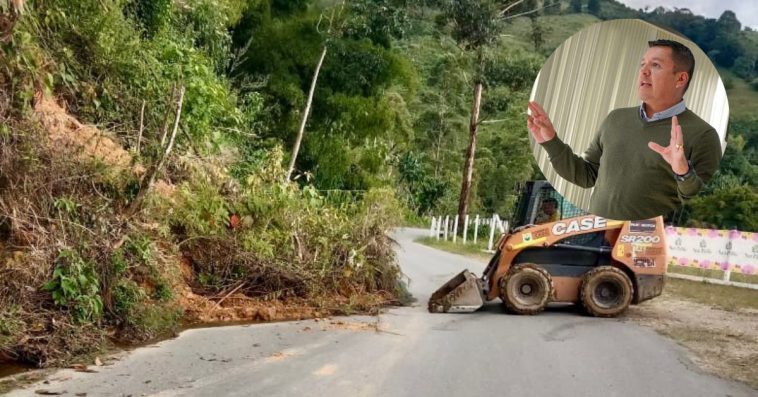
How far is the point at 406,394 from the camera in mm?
7020

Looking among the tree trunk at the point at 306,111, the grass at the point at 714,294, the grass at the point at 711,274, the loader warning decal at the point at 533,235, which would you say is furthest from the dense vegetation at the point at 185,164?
the grass at the point at 711,274

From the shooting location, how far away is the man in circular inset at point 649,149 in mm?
2510

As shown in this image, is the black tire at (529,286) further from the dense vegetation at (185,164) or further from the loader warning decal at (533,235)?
the dense vegetation at (185,164)

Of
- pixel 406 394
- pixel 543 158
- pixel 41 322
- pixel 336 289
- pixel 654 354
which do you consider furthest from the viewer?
pixel 336 289

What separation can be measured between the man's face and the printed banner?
62.6 ft

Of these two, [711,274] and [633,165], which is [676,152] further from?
[711,274]

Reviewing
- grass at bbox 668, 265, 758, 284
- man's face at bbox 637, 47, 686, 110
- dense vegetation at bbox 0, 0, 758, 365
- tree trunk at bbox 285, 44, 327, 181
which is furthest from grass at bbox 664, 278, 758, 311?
man's face at bbox 637, 47, 686, 110

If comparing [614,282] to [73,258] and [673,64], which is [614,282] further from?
[673,64]

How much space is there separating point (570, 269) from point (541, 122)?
10797 millimetres

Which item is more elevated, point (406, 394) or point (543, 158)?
point (543, 158)

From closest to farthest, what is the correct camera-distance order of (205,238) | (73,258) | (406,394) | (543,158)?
(543,158), (406,394), (73,258), (205,238)

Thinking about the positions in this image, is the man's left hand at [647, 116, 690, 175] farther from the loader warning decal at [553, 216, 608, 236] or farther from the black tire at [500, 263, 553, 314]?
the black tire at [500, 263, 553, 314]

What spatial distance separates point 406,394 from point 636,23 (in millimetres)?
5174

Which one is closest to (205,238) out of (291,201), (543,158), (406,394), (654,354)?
(291,201)
